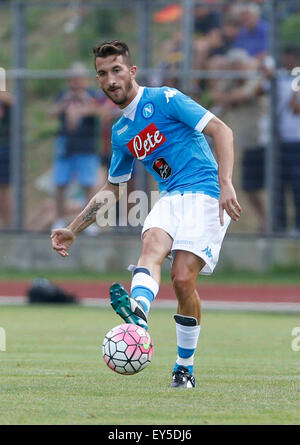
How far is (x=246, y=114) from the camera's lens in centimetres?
2044

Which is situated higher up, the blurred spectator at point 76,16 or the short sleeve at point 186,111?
the blurred spectator at point 76,16

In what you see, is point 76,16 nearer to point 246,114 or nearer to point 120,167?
point 246,114

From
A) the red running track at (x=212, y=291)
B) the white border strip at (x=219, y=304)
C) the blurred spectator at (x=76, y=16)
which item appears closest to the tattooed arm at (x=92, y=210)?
the white border strip at (x=219, y=304)

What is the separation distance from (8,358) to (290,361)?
2.45 metres

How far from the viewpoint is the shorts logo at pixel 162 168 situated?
26.0 feet

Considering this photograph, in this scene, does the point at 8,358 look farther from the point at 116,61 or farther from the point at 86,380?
the point at 116,61

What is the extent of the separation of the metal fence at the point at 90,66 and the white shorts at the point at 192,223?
12738 millimetres

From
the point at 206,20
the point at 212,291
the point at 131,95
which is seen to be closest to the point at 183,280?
the point at 131,95

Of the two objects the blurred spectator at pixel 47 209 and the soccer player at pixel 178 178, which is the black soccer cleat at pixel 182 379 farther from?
the blurred spectator at pixel 47 209

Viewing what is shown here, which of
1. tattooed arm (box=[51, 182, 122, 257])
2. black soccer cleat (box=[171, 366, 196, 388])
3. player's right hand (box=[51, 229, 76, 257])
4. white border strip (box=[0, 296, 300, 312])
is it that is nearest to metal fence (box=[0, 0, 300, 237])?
white border strip (box=[0, 296, 300, 312])

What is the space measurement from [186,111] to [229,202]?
872mm

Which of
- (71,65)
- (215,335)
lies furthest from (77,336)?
(71,65)

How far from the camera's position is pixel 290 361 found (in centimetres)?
954

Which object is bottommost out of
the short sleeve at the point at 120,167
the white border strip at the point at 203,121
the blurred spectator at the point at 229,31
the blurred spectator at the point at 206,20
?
the short sleeve at the point at 120,167
